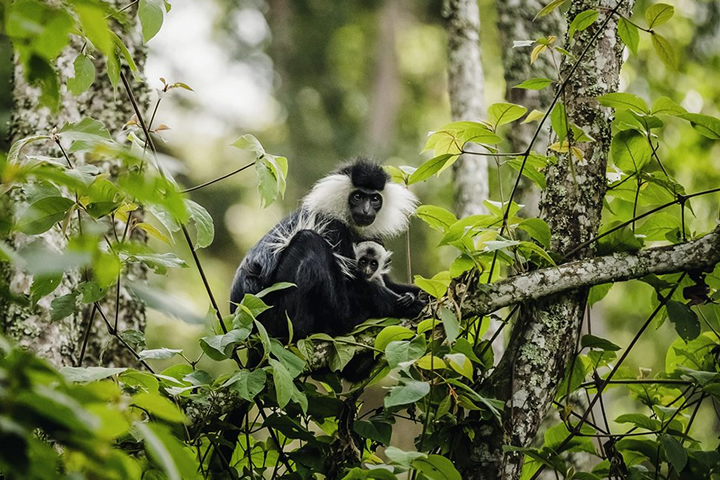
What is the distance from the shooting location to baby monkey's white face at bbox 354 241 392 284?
423 centimetres

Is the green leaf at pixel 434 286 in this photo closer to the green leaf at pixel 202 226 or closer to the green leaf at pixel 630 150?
the green leaf at pixel 202 226

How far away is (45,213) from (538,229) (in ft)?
5.49

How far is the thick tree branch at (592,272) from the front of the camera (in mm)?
2662

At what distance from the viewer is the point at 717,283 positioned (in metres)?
2.83

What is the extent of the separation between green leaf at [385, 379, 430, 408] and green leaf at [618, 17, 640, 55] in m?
1.41

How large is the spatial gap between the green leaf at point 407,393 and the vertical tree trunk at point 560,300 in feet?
1.77

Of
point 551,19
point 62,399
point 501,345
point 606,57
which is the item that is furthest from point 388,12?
point 62,399

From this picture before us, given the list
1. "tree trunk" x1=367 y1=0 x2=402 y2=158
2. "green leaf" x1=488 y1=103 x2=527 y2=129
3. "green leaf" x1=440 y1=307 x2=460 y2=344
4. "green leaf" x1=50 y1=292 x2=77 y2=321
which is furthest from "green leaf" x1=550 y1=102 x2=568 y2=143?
"tree trunk" x1=367 y1=0 x2=402 y2=158

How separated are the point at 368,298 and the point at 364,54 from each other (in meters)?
13.5

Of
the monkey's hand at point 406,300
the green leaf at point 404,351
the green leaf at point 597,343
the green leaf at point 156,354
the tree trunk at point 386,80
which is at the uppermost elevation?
the tree trunk at point 386,80

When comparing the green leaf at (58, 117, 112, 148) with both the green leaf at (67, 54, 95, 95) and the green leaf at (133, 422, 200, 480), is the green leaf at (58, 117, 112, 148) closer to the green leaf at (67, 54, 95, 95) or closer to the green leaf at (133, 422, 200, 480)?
the green leaf at (67, 54, 95, 95)

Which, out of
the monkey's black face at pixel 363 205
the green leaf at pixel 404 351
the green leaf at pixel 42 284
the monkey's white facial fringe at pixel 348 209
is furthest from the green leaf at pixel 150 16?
the monkey's black face at pixel 363 205

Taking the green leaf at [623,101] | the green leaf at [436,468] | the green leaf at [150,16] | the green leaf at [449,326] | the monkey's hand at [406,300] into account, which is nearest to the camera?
the green leaf at [436,468]

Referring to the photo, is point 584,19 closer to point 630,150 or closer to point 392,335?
point 630,150
